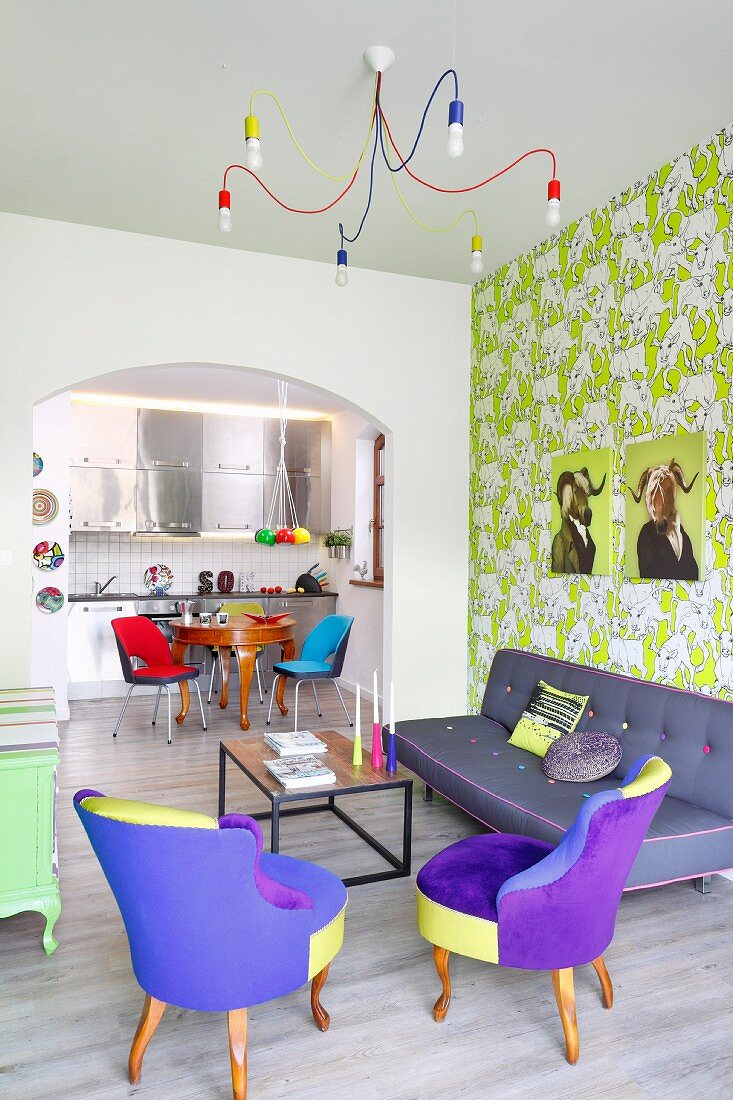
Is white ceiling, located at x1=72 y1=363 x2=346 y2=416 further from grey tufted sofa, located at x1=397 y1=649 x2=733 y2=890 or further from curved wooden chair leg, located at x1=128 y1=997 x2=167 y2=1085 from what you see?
curved wooden chair leg, located at x1=128 y1=997 x2=167 y2=1085

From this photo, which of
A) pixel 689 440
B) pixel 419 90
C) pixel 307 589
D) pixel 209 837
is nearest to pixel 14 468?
pixel 419 90

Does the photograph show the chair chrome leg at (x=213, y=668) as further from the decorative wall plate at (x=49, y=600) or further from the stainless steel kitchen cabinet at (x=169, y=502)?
the decorative wall plate at (x=49, y=600)

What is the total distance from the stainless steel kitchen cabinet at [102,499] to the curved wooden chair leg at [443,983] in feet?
19.0

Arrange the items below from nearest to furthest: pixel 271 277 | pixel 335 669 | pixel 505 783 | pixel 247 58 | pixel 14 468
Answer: pixel 247 58 → pixel 505 783 → pixel 14 468 → pixel 271 277 → pixel 335 669

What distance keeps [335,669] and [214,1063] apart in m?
3.83

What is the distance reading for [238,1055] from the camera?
1.80 meters

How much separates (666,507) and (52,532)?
4.30 metres

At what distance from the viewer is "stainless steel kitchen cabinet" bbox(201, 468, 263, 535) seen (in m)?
7.64

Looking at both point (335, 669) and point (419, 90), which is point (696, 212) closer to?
point (419, 90)

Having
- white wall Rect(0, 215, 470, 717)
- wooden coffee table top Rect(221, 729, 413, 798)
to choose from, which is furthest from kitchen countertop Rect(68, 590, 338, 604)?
wooden coffee table top Rect(221, 729, 413, 798)

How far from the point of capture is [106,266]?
425cm

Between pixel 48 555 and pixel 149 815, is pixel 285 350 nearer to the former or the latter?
pixel 48 555

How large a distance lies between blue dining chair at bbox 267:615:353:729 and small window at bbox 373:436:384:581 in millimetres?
1163

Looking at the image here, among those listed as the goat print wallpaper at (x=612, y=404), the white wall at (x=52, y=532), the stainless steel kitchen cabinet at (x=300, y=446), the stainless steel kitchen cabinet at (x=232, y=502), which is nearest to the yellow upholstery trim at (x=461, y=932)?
the goat print wallpaper at (x=612, y=404)
